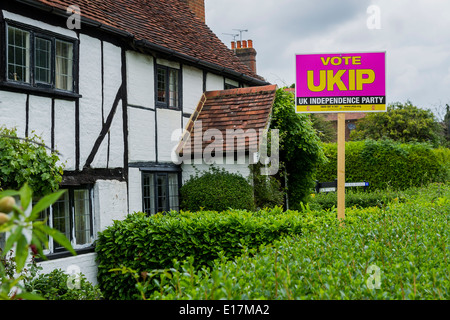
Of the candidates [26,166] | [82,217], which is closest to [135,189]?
[82,217]

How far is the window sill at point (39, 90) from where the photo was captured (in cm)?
773

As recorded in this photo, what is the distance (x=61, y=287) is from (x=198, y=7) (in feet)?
39.2

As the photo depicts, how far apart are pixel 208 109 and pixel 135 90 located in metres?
2.63

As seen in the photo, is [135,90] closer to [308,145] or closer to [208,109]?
[208,109]

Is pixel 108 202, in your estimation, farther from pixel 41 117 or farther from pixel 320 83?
pixel 320 83

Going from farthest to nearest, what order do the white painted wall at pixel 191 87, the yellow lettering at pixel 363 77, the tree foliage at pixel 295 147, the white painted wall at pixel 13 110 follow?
the tree foliage at pixel 295 147 < the white painted wall at pixel 191 87 < the white painted wall at pixel 13 110 < the yellow lettering at pixel 363 77

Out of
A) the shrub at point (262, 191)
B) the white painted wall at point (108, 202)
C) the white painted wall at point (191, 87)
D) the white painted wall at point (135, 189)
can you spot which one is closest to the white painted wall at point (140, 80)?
the white painted wall at point (191, 87)

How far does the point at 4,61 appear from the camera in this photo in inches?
305

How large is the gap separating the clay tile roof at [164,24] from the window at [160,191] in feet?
9.92

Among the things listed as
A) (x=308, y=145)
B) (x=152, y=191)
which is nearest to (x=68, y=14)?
(x=152, y=191)

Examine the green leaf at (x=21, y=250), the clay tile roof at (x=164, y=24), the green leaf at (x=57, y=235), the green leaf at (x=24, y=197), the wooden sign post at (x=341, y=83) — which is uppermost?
the clay tile roof at (x=164, y=24)

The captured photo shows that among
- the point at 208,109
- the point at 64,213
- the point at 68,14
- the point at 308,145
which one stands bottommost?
the point at 64,213

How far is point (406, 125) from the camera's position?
103 feet

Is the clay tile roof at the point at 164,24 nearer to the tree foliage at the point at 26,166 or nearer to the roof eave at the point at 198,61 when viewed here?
the roof eave at the point at 198,61
